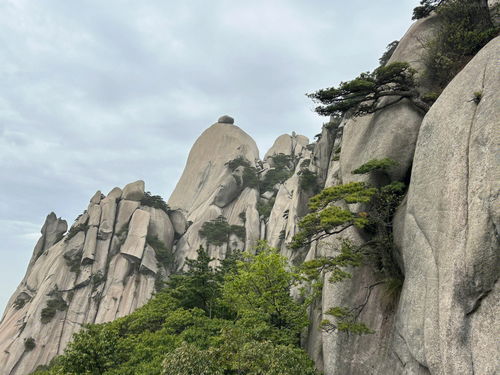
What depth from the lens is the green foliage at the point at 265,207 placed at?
2441 inches

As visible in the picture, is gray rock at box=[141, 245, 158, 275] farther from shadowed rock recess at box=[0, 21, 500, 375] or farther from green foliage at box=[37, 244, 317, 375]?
green foliage at box=[37, 244, 317, 375]

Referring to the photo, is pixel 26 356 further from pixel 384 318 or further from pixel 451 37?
pixel 451 37

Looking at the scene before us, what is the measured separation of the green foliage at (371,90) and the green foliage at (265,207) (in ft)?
140

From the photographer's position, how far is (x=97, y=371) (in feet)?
56.8

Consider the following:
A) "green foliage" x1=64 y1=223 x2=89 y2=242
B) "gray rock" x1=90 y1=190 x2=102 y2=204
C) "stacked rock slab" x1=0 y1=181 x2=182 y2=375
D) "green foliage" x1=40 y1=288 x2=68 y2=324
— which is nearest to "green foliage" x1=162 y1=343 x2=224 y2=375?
"stacked rock slab" x1=0 y1=181 x2=182 y2=375

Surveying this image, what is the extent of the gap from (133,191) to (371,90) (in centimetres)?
5089

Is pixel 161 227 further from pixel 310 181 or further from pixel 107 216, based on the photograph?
pixel 310 181

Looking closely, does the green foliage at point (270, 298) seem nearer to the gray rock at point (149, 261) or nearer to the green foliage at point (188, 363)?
the green foliage at point (188, 363)

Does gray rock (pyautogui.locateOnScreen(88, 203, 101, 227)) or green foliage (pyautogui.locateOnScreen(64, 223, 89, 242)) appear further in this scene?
gray rock (pyautogui.locateOnScreen(88, 203, 101, 227))

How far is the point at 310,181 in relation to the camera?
38688mm

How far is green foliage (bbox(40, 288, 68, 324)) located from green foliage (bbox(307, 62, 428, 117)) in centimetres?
4904

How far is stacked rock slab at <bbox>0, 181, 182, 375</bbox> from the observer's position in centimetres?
4781

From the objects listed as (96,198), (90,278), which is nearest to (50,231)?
(96,198)

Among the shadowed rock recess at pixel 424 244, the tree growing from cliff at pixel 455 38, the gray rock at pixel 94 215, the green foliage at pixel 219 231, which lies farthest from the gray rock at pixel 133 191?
the tree growing from cliff at pixel 455 38
